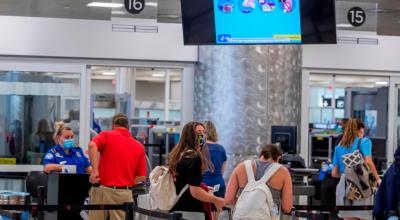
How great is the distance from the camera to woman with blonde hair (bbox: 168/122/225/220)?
6.09 meters

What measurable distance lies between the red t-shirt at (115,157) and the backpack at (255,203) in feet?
6.86

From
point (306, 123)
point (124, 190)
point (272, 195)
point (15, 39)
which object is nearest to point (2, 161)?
point (15, 39)

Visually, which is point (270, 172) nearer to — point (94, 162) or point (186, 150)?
point (186, 150)

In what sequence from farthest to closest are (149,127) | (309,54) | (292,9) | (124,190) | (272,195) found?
(149,127) → (309,54) → (292,9) → (124,190) → (272,195)

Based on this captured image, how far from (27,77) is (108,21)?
1155 mm

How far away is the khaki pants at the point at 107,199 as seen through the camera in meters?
7.96

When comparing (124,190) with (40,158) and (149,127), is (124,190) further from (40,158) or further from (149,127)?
(149,127)

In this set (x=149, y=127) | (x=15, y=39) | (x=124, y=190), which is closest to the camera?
(x=124, y=190)

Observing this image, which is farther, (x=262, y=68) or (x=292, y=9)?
(x=262, y=68)

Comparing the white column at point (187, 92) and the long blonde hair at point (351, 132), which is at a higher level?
Result: the white column at point (187, 92)

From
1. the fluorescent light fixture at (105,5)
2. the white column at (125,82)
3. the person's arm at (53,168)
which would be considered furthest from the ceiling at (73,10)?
the white column at (125,82)

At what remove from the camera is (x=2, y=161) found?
1034 centimetres

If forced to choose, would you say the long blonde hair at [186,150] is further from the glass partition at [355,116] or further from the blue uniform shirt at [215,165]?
the glass partition at [355,116]

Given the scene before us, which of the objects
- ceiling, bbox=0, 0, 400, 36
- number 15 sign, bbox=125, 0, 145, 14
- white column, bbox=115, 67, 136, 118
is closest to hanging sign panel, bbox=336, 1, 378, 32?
ceiling, bbox=0, 0, 400, 36
